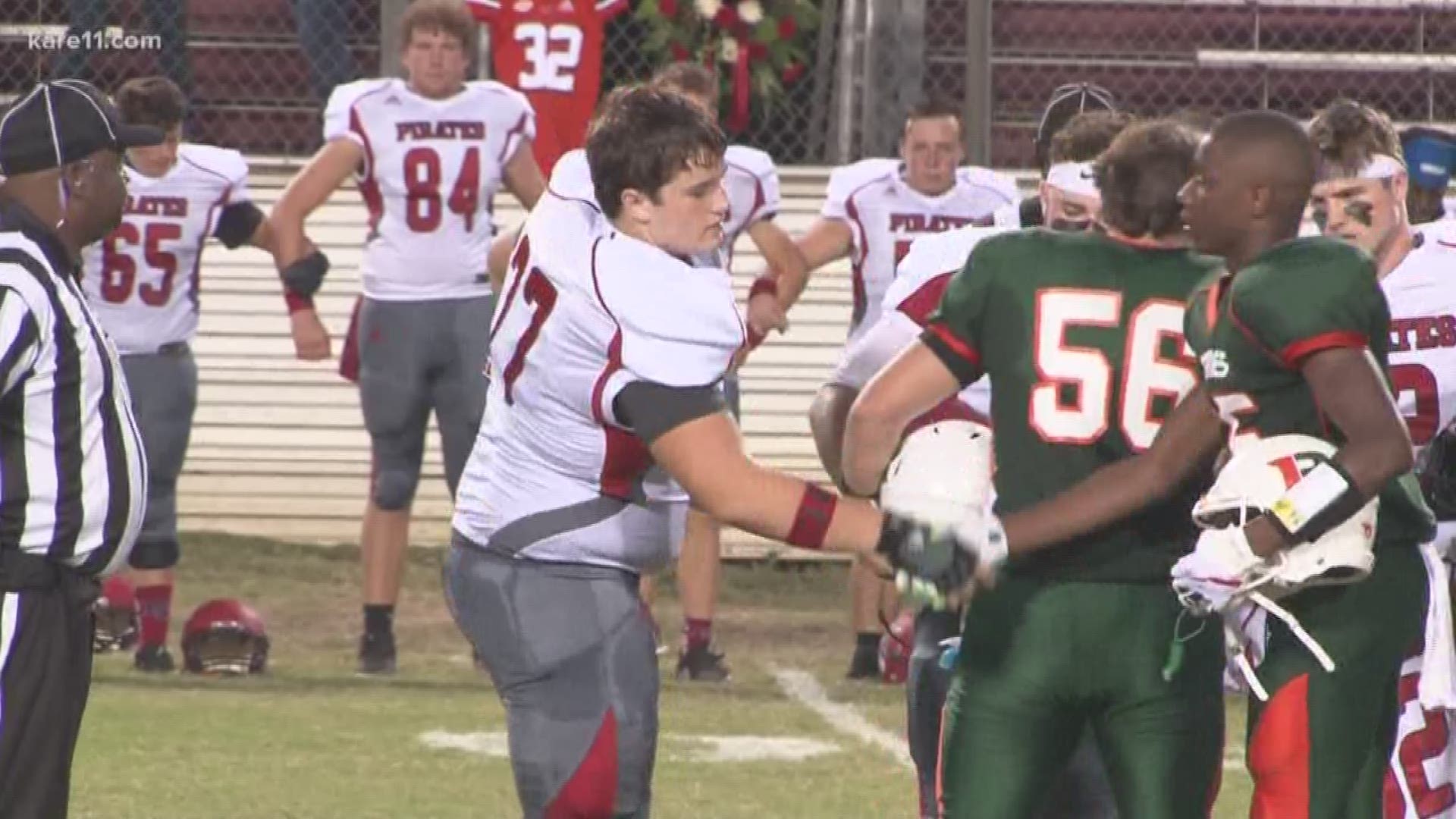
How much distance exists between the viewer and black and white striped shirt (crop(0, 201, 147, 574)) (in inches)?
202

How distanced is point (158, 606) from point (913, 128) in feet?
9.69

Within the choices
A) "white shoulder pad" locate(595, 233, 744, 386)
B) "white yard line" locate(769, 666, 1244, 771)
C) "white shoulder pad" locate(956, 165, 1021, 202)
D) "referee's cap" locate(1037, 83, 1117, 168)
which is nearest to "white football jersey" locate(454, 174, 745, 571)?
"white shoulder pad" locate(595, 233, 744, 386)

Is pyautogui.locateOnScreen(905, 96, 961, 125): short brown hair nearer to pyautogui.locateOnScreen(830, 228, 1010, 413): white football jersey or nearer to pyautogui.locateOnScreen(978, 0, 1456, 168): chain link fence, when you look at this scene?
pyautogui.locateOnScreen(978, 0, 1456, 168): chain link fence

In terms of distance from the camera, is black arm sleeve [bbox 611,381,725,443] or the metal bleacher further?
the metal bleacher

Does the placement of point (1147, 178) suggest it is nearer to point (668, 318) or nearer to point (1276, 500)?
point (1276, 500)

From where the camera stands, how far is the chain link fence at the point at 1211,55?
12.6 m

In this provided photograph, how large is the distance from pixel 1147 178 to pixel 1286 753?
0.95m

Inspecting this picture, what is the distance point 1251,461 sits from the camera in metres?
4.61

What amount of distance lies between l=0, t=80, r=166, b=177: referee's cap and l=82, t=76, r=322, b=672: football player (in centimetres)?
414

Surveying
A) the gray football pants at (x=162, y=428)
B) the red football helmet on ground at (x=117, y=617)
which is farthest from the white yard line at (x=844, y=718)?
the red football helmet on ground at (x=117, y=617)

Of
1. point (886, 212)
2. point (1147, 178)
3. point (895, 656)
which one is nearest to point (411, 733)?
point (895, 656)

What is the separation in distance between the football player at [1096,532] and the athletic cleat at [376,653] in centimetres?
499

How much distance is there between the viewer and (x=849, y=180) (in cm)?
995

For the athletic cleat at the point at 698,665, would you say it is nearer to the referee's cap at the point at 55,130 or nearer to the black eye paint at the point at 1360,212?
the black eye paint at the point at 1360,212
